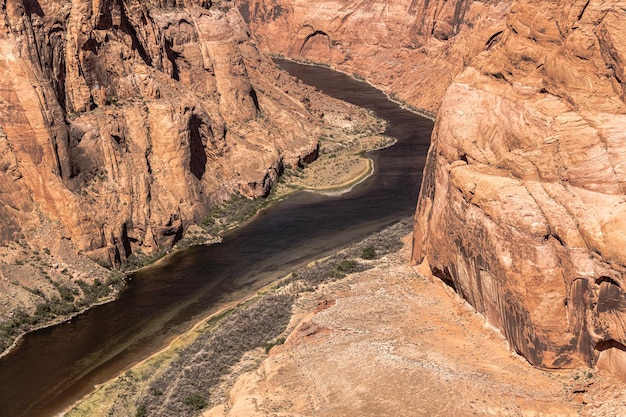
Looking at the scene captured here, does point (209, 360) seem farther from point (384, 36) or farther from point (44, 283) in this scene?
point (384, 36)

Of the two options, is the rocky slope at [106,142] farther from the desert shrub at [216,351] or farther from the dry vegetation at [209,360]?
the desert shrub at [216,351]

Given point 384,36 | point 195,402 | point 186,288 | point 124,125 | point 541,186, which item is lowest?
point 186,288

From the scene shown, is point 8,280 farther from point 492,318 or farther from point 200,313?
point 492,318

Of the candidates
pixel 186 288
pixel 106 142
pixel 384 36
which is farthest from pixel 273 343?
pixel 384 36

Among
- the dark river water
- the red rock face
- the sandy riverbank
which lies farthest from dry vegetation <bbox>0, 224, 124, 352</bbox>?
the sandy riverbank

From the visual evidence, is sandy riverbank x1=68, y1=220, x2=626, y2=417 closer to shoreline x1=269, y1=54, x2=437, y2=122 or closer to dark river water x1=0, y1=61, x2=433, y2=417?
dark river water x1=0, y1=61, x2=433, y2=417

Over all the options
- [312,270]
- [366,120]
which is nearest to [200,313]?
[312,270]
